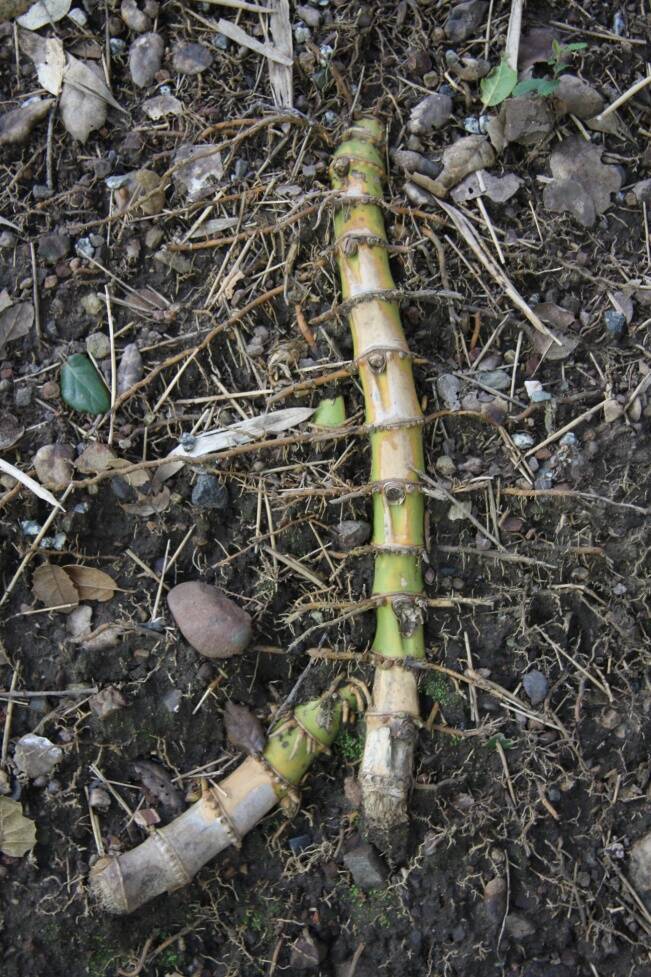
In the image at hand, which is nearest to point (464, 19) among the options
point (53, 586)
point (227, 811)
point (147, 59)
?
point (147, 59)

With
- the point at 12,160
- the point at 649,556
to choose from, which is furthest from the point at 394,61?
the point at 649,556

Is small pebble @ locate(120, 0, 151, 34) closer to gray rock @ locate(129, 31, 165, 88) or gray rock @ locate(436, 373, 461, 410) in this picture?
gray rock @ locate(129, 31, 165, 88)

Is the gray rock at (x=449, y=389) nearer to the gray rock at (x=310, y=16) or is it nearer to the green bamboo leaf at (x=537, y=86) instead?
the green bamboo leaf at (x=537, y=86)

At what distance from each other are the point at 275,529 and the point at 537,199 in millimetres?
1194

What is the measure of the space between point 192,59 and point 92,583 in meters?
1.54

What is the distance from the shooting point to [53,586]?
7.41ft

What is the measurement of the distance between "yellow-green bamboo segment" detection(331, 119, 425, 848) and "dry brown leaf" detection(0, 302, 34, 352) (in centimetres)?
90

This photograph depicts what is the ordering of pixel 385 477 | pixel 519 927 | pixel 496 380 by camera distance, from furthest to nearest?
pixel 496 380
pixel 385 477
pixel 519 927

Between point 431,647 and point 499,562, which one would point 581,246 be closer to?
point 499,562

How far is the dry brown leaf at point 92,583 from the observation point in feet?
7.48

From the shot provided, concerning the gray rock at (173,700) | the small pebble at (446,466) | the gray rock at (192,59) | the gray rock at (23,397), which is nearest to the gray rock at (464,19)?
the gray rock at (192,59)

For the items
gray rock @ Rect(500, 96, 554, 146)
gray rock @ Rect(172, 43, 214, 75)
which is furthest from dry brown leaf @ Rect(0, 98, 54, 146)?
gray rock @ Rect(500, 96, 554, 146)

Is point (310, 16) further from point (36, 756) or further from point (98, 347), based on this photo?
point (36, 756)

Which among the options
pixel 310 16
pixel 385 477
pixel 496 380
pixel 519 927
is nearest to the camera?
pixel 519 927
